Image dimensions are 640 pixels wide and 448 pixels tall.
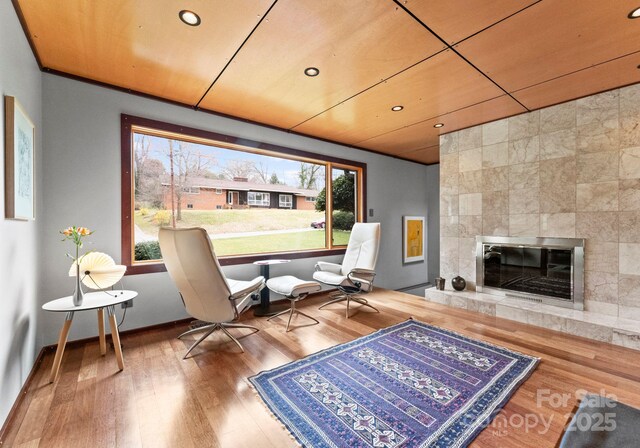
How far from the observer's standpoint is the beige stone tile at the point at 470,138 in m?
3.88

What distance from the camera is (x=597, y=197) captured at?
2.92 m

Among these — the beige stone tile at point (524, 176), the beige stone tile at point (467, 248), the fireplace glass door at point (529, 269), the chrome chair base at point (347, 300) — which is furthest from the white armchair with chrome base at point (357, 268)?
the beige stone tile at point (524, 176)

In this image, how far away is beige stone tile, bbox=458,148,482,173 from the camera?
3.88 meters

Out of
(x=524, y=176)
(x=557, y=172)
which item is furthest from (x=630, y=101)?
(x=524, y=176)

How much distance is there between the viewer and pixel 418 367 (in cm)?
217

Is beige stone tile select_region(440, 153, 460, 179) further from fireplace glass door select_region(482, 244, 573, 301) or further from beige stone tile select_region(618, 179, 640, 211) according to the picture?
beige stone tile select_region(618, 179, 640, 211)

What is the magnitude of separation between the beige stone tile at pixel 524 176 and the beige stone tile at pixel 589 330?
5.20 ft

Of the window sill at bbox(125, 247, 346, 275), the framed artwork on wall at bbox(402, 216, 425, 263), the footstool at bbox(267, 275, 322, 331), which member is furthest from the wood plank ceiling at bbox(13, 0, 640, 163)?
the framed artwork on wall at bbox(402, 216, 425, 263)

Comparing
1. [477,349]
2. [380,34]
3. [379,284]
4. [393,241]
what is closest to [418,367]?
[477,349]

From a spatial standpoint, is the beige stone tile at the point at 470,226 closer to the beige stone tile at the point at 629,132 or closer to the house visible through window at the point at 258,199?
the beige stone tile at the point at 629,132

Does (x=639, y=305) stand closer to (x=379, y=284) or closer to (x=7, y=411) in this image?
(x=379, y=284)

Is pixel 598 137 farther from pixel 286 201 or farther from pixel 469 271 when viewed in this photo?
pixel 286 201

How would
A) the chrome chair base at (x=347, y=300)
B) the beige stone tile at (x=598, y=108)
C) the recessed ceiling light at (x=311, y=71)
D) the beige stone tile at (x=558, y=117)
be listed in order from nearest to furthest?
the recessed ceiling light at (x=311, y=71) < the beige stone tile at (x=598, y=108) < the beige stone tile at (x=558, y=117) < the chrome chair base at (x=347, y=300)

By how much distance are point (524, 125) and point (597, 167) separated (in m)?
0.91
